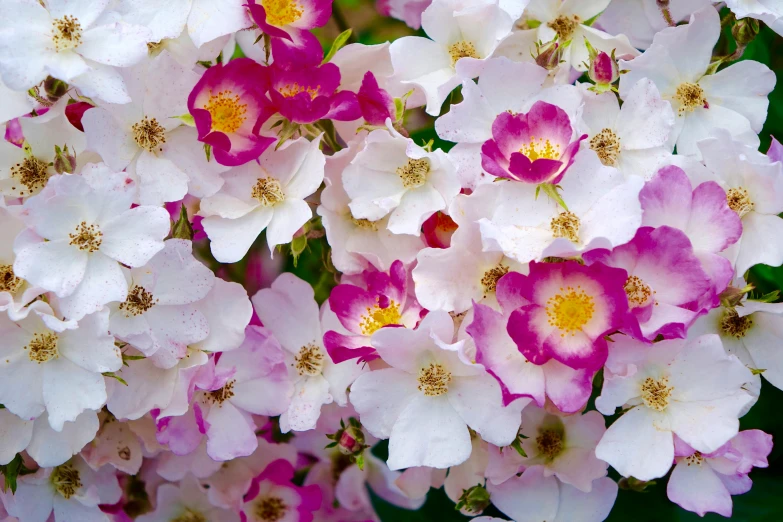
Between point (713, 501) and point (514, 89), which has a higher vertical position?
point (514, 89)

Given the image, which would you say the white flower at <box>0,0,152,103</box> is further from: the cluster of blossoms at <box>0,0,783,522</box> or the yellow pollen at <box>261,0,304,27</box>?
the yellow pollen at <box>261,0,304,27</box>

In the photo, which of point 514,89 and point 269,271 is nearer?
point 514,89

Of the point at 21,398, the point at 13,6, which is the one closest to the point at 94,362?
the point at 21,398

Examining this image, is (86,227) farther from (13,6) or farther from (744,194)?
(744,194)

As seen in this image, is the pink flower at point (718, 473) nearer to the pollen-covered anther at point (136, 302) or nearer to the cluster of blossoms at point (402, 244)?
the cluster of blossoms at point (402, 244)

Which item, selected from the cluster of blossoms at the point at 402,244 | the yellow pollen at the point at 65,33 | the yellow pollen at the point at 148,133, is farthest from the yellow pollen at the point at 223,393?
the yellow pollen at the point at 65,33

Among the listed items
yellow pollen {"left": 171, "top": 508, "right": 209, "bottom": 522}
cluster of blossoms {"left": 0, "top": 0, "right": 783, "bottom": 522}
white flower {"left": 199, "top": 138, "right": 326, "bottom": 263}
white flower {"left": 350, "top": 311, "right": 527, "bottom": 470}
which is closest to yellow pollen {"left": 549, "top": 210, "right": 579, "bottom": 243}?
cluster of blossoms {"left": 0, "top": 0, "right": 783, "bottom": 522}
